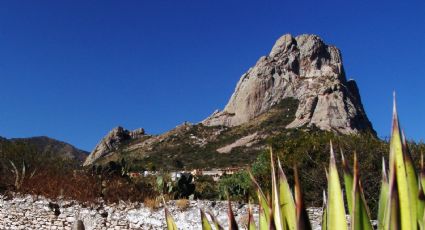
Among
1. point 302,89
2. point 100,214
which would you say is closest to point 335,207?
point 100,214

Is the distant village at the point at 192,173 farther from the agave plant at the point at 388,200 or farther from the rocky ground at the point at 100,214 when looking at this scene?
the agave plant at the point at 388,200

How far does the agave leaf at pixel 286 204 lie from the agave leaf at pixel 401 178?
44cm

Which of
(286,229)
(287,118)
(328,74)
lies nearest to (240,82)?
(328,74)

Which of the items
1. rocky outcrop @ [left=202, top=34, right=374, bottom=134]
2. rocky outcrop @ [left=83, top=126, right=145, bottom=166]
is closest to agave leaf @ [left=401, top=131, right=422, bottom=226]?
rocky outcrop @ [left=202, top=34, right=374, bottom=134]

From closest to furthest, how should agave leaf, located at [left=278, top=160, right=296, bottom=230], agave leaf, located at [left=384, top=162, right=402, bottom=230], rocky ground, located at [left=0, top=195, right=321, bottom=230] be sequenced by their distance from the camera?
agave leaf, located at [left=384, top=162, right=402, bottom=230]
agave leaf, located at [left=278, top=160, right=296, bottom=230]
rocky ground, located at [left=0, top=195, right=321, bottom=230]

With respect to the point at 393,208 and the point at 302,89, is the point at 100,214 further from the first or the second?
the point at 302,89

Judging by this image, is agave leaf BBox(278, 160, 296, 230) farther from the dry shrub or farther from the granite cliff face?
the granite cliff face

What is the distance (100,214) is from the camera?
14164 mm

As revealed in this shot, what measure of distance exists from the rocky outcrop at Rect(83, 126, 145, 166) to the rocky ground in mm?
71237

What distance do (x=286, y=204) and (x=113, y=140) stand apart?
303 feet

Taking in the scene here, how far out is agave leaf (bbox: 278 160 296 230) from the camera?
1.76 metres

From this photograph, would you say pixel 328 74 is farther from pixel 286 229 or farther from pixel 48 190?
pixel 286 229

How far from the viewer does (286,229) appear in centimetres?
172

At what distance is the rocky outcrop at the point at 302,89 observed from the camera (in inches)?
2931
